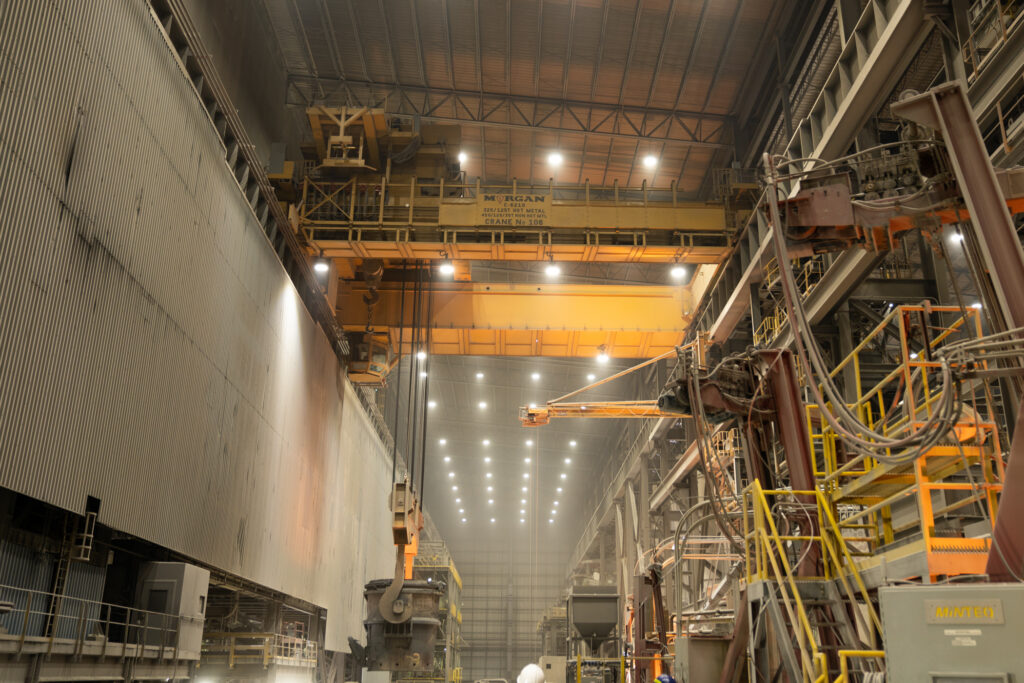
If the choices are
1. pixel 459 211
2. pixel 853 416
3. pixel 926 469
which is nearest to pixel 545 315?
pixel 459 211

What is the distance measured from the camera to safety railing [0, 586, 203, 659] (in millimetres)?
9234

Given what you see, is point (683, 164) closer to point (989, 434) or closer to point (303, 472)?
point (303, 472)

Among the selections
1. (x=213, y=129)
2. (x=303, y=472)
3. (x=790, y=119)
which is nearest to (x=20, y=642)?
(x=213, y=129)

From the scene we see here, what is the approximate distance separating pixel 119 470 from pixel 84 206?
138 inches

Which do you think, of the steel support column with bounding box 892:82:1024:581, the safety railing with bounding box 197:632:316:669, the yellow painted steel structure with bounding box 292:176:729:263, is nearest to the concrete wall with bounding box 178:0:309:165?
the yellow painted steel structure with bounding box 292:176:729:263

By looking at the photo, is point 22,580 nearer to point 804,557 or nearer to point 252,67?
point 804,557

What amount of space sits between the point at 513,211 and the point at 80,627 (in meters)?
14.4

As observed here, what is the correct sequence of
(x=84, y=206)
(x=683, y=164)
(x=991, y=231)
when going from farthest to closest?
1. (x=683, y=164)
2. (x=84, y=206)
3. (x=991, y=231)

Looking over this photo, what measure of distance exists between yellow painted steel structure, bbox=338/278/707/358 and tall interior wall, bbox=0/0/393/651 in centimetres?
591

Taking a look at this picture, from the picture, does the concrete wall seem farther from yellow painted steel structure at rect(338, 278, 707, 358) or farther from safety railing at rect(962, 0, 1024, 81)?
safety railing at rect(962, 0, 1024, 81)

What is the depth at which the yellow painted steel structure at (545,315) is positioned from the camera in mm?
24969

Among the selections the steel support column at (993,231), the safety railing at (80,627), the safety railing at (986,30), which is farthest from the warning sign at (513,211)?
the steel support column at (993,231)

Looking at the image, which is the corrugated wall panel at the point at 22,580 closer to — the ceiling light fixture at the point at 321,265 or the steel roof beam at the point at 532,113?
the ceiling light fixture at the point at 321,265

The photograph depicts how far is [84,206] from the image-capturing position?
407 inches
